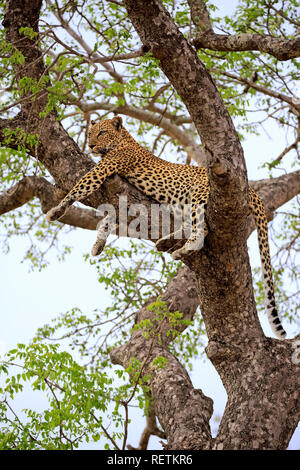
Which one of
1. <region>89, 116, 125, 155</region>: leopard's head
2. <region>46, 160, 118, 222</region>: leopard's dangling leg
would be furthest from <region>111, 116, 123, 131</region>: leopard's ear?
<region>46, 160, 118, 222</region>: leopard's dangling leg

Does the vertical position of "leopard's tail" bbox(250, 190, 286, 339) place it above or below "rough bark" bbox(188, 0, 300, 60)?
below

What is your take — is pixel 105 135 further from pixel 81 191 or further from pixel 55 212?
pixel 55 212

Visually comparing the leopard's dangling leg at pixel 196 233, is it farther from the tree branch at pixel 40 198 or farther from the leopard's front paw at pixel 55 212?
the tree branch at pixel 40 198

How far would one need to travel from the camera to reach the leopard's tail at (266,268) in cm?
552

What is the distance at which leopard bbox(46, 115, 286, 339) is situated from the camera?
532cm

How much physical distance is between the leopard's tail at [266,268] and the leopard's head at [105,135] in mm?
1779

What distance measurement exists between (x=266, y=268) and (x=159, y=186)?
4.43ft

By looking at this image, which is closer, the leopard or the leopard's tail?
the leopard

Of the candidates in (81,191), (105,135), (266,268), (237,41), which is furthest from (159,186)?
(237,41)

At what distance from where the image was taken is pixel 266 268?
5672 millimetres

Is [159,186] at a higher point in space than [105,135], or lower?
lower

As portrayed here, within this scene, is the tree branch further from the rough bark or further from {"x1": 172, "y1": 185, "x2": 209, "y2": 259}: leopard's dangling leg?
{"x1": 172, "y1": 185, "x2": 209, "y2": 259}: leopard's dangling leg

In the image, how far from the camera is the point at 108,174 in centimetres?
557
